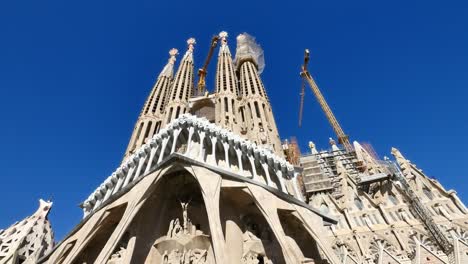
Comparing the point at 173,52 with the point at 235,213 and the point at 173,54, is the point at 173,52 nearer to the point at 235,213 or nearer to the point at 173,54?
the point at 173,54

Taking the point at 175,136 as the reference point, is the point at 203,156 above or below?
below

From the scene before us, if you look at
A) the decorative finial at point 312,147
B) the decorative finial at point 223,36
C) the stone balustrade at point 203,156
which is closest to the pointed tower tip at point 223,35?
the decorative finial at point 223,36

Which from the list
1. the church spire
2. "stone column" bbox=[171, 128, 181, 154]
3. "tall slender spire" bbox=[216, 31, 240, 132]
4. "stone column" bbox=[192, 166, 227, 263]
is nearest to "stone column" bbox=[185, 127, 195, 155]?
"stone column" bbox=[171, 128, 181, 154]

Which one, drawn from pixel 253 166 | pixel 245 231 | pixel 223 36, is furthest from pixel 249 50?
pixel 245 231

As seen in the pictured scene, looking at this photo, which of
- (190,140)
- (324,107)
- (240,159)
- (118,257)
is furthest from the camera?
(324,107)

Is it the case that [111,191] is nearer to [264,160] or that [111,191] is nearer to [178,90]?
[264,160]

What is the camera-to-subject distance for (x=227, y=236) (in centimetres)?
1265

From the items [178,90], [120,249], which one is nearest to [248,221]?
[120,249]

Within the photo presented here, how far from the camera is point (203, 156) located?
1455 cm

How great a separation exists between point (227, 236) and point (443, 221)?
1441 centimetres

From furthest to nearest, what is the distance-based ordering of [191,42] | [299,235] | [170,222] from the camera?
[191,42] < [170,222] < [299,235]

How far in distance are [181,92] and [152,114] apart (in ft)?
12.0

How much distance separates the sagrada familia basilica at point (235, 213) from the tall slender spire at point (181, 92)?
1.10 metres

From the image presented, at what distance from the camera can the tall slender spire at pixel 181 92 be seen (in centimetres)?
2534
